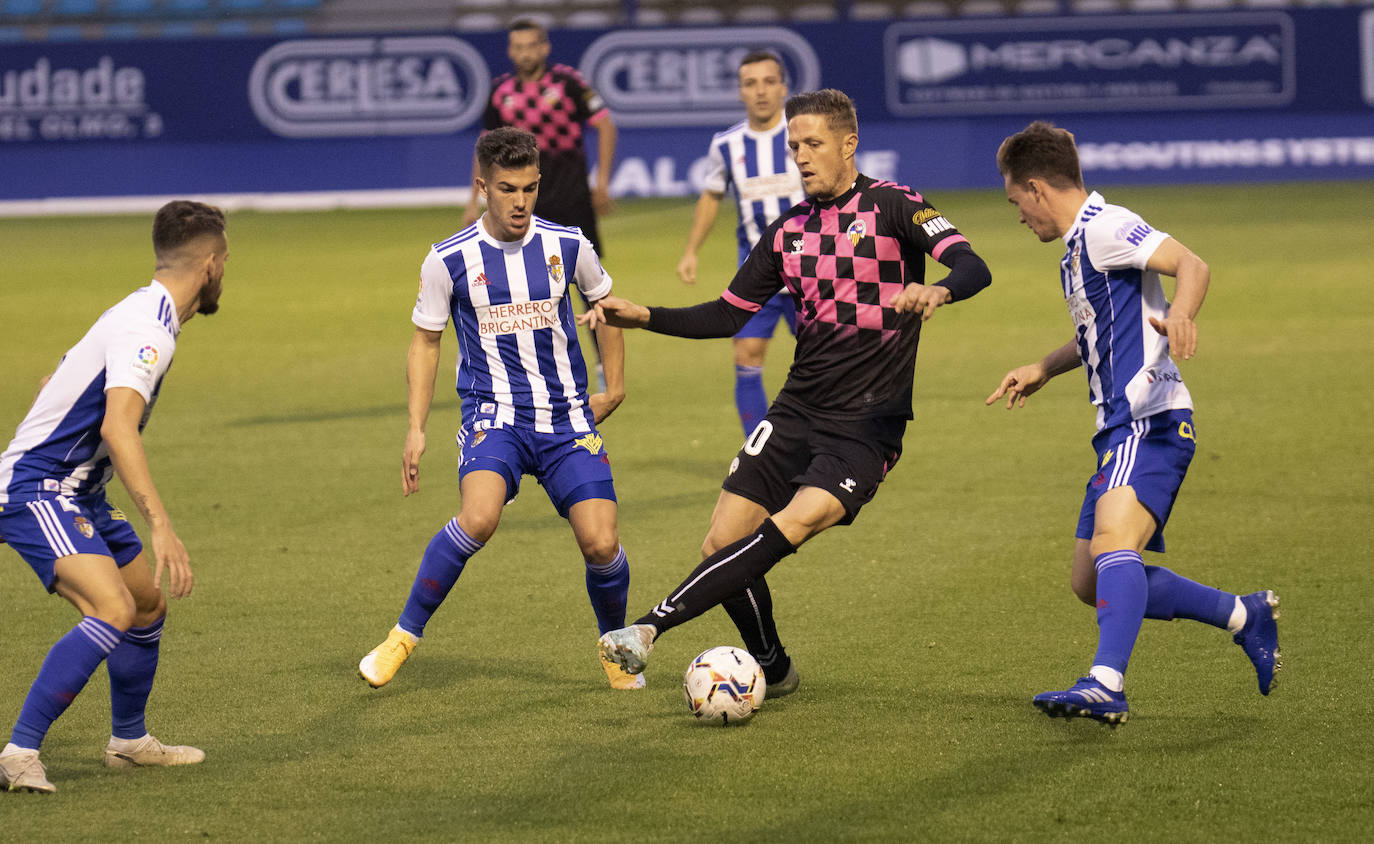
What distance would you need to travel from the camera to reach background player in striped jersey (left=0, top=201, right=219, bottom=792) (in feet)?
14.5

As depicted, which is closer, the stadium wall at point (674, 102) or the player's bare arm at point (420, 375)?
the player's bare arm at point (420, 375)

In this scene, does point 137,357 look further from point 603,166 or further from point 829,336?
point 603,166

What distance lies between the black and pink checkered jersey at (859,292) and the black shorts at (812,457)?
6 centimetres

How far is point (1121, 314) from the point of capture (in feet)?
16.4

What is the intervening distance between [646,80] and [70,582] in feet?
63.8

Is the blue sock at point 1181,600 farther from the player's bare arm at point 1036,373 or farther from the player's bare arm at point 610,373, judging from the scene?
the player's bare arm at point 610,373

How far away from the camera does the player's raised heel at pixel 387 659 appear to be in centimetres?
530

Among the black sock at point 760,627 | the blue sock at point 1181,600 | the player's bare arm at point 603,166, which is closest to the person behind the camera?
the blue sock at point 1181,600

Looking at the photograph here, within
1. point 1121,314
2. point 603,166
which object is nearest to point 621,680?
point 1121,314

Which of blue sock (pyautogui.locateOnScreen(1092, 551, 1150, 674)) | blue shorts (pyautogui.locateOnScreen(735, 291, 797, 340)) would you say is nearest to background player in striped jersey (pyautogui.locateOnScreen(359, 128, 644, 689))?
blue sock (pyautogui.locateOnScreen(1092, 551, 1150, 674))

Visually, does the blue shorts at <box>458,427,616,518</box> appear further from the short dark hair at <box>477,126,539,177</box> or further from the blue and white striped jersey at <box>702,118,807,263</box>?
the blue and white striped jersey at <box>702,118,807,263</box>

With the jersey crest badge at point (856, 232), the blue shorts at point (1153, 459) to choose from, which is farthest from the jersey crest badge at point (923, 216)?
the blue shorts at point (1153, 459)

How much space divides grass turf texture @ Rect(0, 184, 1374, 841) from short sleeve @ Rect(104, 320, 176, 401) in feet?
3.60

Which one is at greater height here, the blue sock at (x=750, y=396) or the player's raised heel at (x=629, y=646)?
the player's raised heel at (x=629, y=646)
